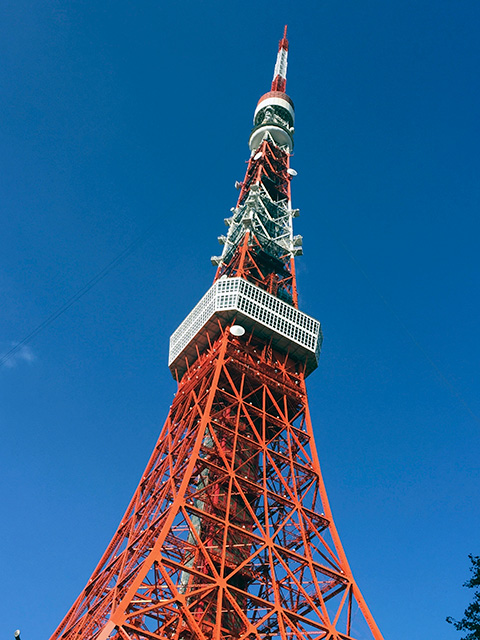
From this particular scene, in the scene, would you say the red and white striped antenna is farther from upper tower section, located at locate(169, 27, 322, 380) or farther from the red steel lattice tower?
the red steel lattice tower

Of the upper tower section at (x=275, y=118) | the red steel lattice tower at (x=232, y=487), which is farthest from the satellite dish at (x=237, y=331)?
the upper tower section at (x=275, y=118)

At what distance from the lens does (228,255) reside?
2143 inches

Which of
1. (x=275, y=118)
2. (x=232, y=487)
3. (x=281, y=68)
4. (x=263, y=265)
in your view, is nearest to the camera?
(x=232, y=487)

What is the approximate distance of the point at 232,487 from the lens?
3756 centimetres

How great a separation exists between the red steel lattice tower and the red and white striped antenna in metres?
22.2

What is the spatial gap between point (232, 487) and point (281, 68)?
169 feet

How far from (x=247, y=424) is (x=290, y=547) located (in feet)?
30.9

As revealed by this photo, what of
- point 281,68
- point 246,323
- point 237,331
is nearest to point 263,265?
point 246,323

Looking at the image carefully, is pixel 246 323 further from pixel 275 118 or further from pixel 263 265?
pixel 275 118

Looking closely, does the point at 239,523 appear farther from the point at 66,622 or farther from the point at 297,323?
the point at 297,323

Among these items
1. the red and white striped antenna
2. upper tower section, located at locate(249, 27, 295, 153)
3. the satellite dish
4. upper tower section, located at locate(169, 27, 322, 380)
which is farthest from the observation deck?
the red and white striped antenna

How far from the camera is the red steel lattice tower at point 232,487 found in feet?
98.5

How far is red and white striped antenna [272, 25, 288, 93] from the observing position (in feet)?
233

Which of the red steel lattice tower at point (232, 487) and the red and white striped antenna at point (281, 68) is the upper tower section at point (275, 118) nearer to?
the red and white striped antenna at point (281, 68)
